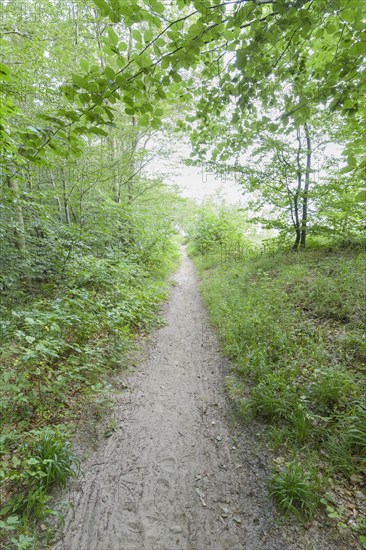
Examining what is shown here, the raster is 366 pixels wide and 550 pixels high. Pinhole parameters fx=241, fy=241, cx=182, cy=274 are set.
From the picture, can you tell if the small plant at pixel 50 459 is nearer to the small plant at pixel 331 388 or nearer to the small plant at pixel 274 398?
the small plant at pixel 274 398

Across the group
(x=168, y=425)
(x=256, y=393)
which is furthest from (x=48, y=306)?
(x=256, y=393)

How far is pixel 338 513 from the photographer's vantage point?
232 cm

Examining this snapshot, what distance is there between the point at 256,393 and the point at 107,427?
2.26 metres

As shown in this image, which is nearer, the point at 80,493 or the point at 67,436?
the point at 80,493

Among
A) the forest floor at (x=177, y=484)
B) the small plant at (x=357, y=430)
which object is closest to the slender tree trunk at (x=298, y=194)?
the forest floor at (x=177, y=484)

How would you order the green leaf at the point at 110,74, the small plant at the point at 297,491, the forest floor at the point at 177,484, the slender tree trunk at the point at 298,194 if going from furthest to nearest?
the slender tree trunk at the point at 298,194 → the small plant at the point at 297,491 → the forest floor at the point at 177,484 → the green leaf at the point at 110,74

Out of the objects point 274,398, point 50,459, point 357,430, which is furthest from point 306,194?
point 50,459

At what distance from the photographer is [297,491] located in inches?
97.1

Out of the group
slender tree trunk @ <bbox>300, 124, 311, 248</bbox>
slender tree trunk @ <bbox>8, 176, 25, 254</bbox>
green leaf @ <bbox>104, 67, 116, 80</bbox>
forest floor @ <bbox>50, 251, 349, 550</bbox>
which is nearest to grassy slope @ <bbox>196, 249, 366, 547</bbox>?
forest floor @ <bbox>50, 251, 349, 550</bbox>

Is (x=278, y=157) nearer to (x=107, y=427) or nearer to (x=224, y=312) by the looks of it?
(x=224, y=312)

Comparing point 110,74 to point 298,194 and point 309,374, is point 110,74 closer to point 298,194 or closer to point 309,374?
point 309,374

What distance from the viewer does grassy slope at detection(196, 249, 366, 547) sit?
2541 millimetres

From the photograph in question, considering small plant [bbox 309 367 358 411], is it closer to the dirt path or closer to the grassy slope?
the grassy slope

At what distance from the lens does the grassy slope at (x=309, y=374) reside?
2541 mm
